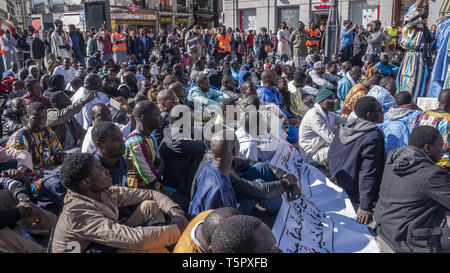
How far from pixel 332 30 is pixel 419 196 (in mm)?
9074

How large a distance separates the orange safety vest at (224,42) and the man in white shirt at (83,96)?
32.8 feet

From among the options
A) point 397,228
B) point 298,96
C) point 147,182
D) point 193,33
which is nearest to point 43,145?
point 147,182

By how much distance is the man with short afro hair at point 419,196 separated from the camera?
2.86 metres

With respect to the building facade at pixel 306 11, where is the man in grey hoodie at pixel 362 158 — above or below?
below

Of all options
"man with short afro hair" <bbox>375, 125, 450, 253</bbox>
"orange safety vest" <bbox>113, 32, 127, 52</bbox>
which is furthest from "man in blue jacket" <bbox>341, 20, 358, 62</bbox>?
"man with short afro hair" <bbox>375, 125, 450, 253</bbox>

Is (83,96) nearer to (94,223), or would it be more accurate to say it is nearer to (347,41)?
(94,223)

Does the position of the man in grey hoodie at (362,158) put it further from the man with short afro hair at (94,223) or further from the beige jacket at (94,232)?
the beige jacket at (94,232)

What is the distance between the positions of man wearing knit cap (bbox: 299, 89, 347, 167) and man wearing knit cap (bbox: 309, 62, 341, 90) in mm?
3393

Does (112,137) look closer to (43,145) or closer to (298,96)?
(43,145)

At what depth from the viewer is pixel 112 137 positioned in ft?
10.4

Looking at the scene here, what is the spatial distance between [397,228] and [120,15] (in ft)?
112

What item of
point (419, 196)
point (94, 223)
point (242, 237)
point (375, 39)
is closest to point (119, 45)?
point (375, 39)

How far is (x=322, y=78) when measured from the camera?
28.7 feet

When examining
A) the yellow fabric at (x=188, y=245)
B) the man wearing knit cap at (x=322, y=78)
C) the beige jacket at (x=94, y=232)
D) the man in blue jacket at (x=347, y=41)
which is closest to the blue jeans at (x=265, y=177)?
the beige jacket at (x=94, y=232)
